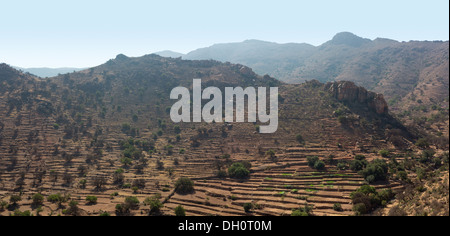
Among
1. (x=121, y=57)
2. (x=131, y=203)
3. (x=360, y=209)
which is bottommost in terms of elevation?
(x=131, y=203)

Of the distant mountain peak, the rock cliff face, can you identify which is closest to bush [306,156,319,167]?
the rock cliff face

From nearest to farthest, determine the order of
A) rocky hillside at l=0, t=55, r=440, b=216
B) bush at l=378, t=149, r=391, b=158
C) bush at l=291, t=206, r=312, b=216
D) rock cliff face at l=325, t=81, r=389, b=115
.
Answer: bush at l=291, t=206, r=312, b=216
rocky hillside at l=0, t=55, r=440, b=216
bush at l=378, t=149, r=391, b=158
rock cliff face at l=325, t=81, r=389, b=115

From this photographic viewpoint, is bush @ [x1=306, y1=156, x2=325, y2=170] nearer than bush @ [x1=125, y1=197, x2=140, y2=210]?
No

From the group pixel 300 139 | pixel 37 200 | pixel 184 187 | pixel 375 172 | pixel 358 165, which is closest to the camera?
pixel 37 200

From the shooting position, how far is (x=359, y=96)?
61.8m

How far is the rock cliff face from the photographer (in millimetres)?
57156

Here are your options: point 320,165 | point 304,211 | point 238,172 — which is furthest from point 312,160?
point 304,211

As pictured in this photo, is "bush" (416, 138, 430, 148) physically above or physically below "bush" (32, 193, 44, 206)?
above

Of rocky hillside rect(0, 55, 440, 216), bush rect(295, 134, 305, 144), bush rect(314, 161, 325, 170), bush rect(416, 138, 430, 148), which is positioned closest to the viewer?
rocky hillside rect(0, 55, 440, 216)

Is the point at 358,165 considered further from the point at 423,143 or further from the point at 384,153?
the point at 423,143

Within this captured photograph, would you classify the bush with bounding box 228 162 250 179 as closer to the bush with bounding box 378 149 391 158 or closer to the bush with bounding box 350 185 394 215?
the bush with bounding box 350 185 394 215

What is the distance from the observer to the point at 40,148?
51.3 metres

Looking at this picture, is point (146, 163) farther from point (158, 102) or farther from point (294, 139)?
point (158, 102)
